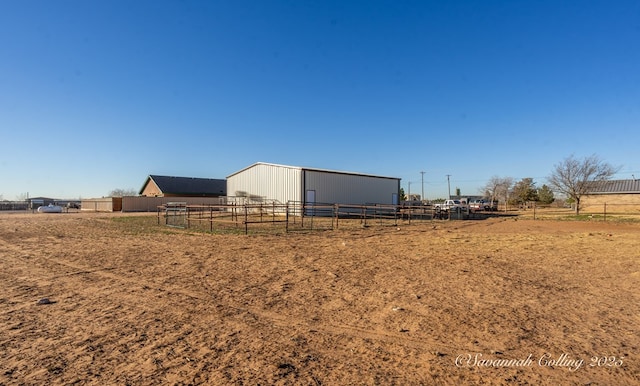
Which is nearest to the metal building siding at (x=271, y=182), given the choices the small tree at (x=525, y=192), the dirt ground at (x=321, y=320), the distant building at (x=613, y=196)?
the dirt ground at (x=321, y=320)

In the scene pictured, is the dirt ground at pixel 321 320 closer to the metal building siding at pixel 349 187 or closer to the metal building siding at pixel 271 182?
the metal building siding at pixel 271 182

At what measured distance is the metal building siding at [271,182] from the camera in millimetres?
28688

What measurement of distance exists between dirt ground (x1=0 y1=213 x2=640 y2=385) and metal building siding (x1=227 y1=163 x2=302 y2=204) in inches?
766

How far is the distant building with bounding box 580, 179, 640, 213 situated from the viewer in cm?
4252

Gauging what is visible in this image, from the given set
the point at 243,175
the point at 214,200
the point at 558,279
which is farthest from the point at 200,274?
the point at 214,200

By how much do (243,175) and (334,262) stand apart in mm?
28582

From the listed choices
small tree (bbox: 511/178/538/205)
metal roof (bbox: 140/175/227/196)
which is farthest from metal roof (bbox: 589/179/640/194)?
metal roof (bbox: 140/175/227/196)

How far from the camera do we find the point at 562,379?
3236mm

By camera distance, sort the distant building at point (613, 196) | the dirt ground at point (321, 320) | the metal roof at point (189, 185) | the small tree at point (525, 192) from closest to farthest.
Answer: the dirt ground at point (321, 320), the distant building at point (613, 196), the metal roof at point (189, 185), the small tree at point (525, 192)

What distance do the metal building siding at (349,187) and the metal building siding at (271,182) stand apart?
1.17m

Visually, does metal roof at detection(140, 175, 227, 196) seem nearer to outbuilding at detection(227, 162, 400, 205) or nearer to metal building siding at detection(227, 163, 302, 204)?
outbuilding at detection(227, 162, 400, 205)

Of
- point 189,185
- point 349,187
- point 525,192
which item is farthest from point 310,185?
point 525,192

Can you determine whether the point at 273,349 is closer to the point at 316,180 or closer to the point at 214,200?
the point at 316,180

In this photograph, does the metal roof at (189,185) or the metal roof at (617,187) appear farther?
the metal roof at (189,185)
